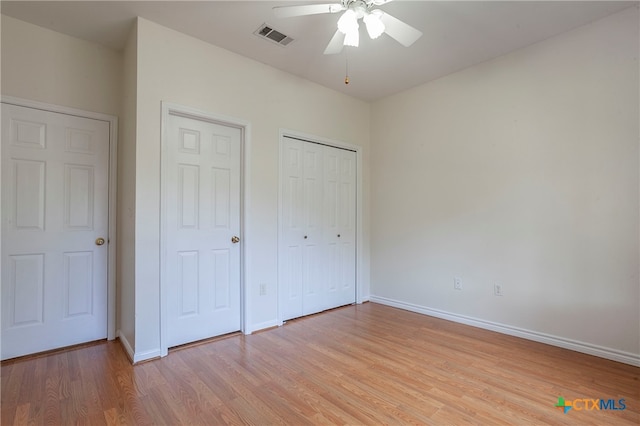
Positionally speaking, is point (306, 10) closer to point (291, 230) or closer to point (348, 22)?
point (348, 22)

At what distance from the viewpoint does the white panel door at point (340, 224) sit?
150 inches

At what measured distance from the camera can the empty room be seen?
2.03m

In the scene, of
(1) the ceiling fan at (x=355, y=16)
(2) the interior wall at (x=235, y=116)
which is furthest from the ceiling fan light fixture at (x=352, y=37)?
(2) the interior wall at (x=235, y=116)

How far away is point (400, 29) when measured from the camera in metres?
2.09

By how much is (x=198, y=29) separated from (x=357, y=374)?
3013mm

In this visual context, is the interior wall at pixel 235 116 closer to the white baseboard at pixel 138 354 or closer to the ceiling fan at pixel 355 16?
the white baseboard at pixel 138 354

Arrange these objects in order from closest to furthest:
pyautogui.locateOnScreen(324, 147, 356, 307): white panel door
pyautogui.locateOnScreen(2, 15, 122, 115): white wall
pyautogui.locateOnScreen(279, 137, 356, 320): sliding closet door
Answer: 1. pyautogui.locateOnScreen(2, 15, 122, 115): white wall
2. pyautogui.locateOnScreen(279, 137, 356, 320): sliding closet door
3. pyautogui.locateOnScreen(324, 147, 356, 307): white panel door

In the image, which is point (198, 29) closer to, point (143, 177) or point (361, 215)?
point (143, 177)

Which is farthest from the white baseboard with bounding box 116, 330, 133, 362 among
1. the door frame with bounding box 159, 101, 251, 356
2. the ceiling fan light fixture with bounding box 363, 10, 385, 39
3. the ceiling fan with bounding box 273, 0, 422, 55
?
the ceiling fan light fixture with bounding box 363, 10, 385, 39

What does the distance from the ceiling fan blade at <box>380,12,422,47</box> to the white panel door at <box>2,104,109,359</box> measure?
2.58 m

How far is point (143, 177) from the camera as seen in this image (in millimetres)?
2447

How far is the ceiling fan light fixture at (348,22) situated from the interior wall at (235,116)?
4.42 feet

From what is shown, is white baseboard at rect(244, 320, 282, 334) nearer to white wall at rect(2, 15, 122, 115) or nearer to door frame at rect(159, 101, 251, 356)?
door frame at rect(159, 101, 251, 356)

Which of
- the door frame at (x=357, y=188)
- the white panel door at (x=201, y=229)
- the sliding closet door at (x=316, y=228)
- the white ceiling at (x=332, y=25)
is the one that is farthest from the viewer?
the sliding closet door at (x=316, y=228)
